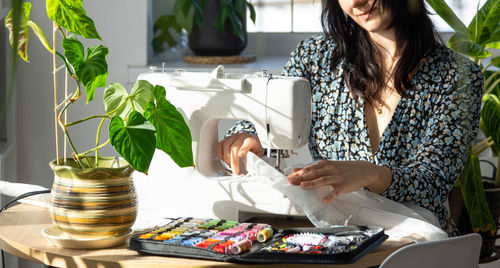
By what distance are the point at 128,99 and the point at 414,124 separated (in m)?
0.84

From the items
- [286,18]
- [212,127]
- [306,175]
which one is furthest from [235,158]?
[286,18]

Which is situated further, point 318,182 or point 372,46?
point 372,46

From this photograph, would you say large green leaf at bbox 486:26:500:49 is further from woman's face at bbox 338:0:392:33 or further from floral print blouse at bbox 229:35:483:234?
woman's face at bbox 338:0:392:33

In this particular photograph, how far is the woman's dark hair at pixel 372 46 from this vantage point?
1682mm

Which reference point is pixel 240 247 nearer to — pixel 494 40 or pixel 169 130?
pixel 169 130

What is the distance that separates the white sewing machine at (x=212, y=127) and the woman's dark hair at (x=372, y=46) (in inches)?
20.7

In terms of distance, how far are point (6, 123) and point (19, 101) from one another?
0.72ft

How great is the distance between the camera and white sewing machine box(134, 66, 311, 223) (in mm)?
1218

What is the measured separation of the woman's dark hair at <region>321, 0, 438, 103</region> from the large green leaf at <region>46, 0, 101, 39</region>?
0.83m

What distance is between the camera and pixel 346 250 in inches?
38.5

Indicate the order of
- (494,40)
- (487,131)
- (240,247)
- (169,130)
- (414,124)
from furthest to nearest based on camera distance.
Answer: (487,131), (494,40), (414,124), (169,130), (240,247)

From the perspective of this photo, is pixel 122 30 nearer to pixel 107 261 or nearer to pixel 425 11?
pixel 425 11

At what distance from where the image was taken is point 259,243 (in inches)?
41.3

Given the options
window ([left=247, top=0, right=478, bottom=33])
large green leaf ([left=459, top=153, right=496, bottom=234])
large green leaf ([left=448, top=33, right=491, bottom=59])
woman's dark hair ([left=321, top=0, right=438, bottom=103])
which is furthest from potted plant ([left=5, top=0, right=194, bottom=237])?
window ([left=247, top=0, right=478, bottom=33])
